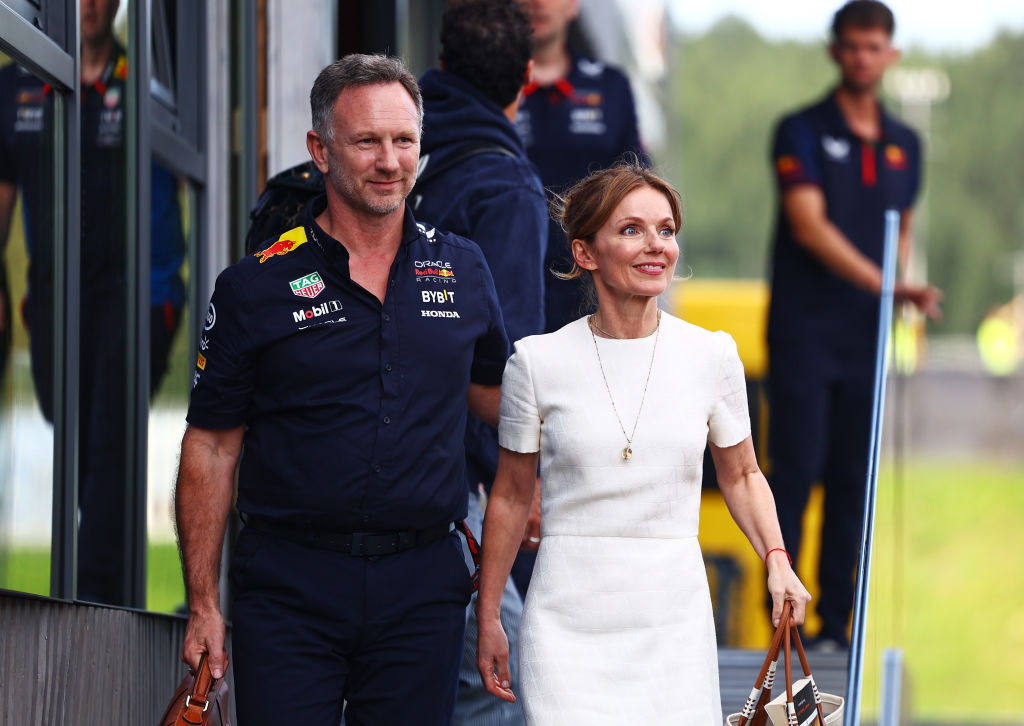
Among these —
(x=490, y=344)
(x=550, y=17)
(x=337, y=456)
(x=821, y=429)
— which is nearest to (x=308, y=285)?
(x=337, y=456)

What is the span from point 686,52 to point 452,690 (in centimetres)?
6148

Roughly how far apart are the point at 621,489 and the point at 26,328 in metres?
1.42

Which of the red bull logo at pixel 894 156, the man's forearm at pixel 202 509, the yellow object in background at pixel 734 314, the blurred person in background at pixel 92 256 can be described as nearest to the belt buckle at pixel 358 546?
the man's forearm at pixel 202 509

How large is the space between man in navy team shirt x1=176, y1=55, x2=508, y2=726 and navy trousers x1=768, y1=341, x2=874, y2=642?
3.31 m

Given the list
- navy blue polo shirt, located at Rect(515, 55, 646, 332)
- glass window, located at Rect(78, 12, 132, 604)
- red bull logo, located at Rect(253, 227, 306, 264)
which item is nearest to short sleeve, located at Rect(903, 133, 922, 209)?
navy blue polo shirt, located at Rect(515, 55, 646, 332)

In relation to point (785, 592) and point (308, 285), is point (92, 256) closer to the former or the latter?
point (308, 285)

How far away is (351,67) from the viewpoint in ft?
10.2

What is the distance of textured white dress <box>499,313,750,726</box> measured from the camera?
9.84ft

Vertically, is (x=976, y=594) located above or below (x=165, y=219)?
below

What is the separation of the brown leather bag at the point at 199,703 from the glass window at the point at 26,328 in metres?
0.54

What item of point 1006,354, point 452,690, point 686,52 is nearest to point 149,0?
point 452,690

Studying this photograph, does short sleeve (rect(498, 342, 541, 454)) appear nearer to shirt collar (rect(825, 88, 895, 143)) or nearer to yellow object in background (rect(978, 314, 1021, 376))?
shirt collar (rect(825, 88, 895, 143))

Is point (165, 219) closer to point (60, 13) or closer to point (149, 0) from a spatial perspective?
point (149, 0)

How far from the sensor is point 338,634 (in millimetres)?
2996
